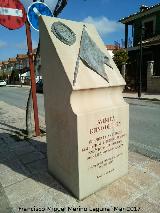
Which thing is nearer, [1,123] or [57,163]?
[57,163]

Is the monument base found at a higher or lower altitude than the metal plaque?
lower

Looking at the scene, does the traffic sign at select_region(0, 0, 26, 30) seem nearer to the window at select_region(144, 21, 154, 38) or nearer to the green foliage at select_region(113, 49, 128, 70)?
the green foliage at select_region(113, 49, 128, 70)

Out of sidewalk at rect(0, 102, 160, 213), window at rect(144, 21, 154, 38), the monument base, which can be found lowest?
sidewalk at rect(0, 102, 160, 213)

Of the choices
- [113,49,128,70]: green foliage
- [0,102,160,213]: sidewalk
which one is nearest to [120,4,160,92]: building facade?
[113,49,128,70]: green foliage

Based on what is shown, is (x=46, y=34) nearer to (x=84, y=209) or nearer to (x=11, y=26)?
(x=11, y=26)

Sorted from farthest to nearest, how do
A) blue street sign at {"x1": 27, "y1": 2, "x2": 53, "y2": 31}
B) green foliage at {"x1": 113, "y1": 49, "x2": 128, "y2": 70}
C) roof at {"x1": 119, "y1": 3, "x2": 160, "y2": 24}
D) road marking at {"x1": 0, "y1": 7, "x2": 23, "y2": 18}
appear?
roof at {"x1": 119, "y1": 3, "x2": 160, "y2": 24} < green foliage at {"x1": 113, "y1": 49, "x2": 128, "y2": 70} < blue street sign at {"x1": 27, "y1": 2, "x2": 53, "y2": 31} < road marking at {"x1": 0, "y1": 7, "x2": 23, "y2": 18}

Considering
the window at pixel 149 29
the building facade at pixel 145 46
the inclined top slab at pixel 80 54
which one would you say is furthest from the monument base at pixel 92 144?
the window at pixel 149 29

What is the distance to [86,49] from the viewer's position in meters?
3.61

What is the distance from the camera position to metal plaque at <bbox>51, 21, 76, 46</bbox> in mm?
3484

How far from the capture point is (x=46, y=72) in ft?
12.5

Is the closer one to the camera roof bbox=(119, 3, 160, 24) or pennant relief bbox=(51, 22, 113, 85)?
pennant relief bbox=(51, 22, 113, 85)

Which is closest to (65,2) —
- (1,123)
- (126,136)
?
(126,136)

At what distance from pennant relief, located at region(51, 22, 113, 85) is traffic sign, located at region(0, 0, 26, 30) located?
2.02 meters

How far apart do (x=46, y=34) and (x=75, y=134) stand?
1.50 meters
